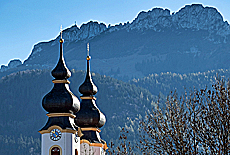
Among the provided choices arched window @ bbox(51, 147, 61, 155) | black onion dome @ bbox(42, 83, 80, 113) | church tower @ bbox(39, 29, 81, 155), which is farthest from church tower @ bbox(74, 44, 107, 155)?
black onion dome @ bbox(42, 83, 80, 113)

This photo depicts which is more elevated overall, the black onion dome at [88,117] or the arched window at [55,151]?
the black onion dome at [88,117]

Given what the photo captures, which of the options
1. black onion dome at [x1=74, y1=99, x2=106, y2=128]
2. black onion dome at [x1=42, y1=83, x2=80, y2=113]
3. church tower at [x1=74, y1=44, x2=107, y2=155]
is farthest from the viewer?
black onion dome at [x1=74, y1=99, x2=106, y2=128]

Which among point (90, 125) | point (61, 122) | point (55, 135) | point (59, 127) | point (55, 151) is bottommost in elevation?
point (55, 151)

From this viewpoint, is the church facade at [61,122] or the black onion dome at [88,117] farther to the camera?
the black onion dome at [88,117]

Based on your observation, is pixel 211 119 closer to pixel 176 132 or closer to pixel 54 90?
pixel 176 132

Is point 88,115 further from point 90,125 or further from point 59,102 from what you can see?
point 59,102

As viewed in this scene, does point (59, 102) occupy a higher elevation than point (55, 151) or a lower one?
higher

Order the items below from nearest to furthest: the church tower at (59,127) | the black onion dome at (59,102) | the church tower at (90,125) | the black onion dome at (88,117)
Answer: the church tower at (59,127) → the black onion dome at (59,102) → the church tower at (90,125) → the black onion dome at (88,117)

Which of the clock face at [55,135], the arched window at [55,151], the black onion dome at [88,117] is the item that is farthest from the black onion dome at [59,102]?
the black onion dome at [88,117]

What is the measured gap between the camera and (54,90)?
55.8m

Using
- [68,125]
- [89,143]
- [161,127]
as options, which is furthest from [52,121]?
[161,127]

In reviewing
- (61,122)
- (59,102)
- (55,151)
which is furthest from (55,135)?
(59,102)

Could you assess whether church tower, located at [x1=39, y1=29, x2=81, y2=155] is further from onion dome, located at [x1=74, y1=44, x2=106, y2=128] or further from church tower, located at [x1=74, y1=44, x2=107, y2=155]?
onion dome, located at [x1=74, y1=44, x2=106, y2=128]

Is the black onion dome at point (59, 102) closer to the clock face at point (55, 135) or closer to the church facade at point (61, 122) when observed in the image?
the church facade at point (61, 122)
